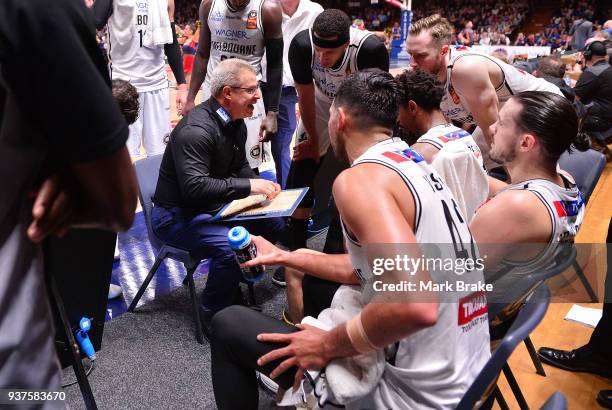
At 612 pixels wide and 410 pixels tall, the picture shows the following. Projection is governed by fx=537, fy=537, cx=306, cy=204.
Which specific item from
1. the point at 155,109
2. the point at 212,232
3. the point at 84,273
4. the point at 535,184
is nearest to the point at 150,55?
the point at 155,109

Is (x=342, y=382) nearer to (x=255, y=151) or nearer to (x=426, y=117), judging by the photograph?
(x=426, y=117)

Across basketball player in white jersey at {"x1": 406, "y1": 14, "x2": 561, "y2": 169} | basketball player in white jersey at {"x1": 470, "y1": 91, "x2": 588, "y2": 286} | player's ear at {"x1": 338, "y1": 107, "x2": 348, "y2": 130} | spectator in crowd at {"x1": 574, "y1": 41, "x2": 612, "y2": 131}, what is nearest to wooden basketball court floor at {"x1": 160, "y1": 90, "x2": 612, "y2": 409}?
basketball player in white jersey at {"x1": 470, "y1": 91, "x2": 588, "y2": 286}

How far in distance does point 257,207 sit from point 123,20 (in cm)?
234

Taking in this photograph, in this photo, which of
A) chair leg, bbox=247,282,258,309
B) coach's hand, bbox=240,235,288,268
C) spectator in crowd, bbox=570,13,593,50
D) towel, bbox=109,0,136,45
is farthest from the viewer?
spectator in crowd, bbox=570,13,593,50

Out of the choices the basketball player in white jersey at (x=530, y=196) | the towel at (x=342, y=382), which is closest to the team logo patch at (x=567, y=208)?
the basketball player in white jersey at (x=530, y=196)

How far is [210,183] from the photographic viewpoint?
288cm

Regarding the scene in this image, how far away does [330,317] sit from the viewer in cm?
169

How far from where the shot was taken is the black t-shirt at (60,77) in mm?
667

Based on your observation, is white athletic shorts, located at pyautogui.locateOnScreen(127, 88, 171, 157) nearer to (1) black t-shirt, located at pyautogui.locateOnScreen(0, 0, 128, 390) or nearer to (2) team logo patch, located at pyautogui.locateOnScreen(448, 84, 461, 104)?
(2) team logo patch, located at pyautogui.locateOnScreen(448, 84, 461, 104)

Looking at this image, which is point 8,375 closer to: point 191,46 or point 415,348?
point 415,348

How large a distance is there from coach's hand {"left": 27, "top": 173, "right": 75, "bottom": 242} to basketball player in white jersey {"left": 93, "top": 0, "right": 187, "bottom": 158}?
11.7ft

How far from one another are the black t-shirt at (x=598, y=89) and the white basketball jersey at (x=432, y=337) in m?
5.81

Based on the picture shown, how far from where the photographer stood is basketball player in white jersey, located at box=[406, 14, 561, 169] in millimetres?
3160

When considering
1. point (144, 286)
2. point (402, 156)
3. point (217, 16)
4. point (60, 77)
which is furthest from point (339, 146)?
point (217, 16)
